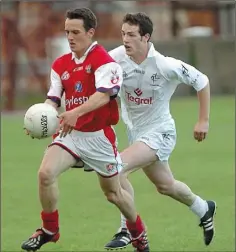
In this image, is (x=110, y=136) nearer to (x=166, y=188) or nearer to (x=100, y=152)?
(x=100, y=152)

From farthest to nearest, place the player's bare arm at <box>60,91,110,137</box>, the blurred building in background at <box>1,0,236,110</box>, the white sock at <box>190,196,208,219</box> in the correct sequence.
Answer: the blurred building in background at <box>1,0,236,110</box> < the white sock at <box>190,196,208,219</box> < the player's bare arm at <box>60,91,110,137</box>

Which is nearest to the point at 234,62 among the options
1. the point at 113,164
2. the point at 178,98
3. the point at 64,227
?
the point at 178,98

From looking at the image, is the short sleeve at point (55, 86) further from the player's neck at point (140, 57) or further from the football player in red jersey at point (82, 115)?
the player's neck at point (140, 57)

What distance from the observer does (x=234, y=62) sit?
3155 cm

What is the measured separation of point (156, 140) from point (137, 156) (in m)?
0.33

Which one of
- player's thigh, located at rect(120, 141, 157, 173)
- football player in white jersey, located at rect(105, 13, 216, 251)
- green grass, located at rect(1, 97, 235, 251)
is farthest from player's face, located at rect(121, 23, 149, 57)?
green grass, located at rect(1, 97, 235, 251)

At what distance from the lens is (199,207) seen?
9875 mm

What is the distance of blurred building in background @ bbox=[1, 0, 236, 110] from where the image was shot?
→ 1109 inches

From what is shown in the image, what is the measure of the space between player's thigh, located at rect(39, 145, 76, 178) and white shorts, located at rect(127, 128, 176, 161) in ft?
3.47

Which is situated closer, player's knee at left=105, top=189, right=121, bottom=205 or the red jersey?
the red jersey

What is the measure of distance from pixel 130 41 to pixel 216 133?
39.6 ft

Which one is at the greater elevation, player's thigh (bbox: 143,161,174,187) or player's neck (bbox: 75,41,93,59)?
player's neck (bbox: 75,41,93,59)

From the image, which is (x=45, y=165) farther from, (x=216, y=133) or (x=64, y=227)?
(x=216, y=133)

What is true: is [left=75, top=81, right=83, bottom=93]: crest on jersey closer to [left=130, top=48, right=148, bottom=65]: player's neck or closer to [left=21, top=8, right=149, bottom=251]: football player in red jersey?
[left=21, top=8, right=149, bottom=251]: football player in red jersey
